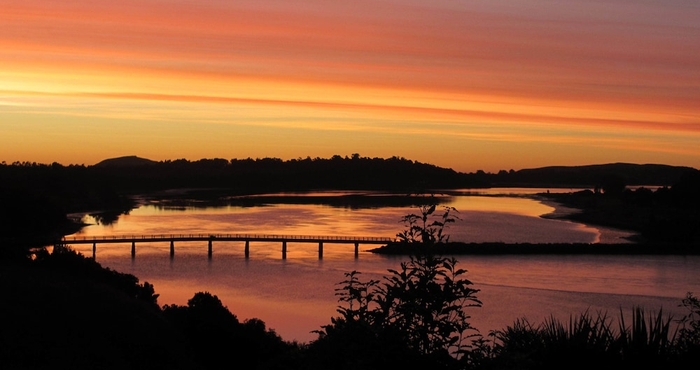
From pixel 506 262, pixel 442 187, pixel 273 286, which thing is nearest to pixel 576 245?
pixel 506 262

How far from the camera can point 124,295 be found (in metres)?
26.7

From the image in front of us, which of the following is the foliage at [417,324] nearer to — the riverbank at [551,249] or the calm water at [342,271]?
the calm water at [342,271]

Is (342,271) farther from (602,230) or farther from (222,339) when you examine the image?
(602,230)

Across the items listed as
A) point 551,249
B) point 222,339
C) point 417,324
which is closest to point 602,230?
point 551,249

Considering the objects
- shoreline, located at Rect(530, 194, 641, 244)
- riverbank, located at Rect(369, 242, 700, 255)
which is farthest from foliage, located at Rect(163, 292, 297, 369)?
shoreline, located at Rect(530, 194, 641, 244)

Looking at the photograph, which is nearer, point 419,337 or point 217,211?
point 419,337

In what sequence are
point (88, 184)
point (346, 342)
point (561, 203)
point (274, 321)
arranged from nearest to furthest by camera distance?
point (346, 342), point (274, 321), point (88, 184), point (561, 203)

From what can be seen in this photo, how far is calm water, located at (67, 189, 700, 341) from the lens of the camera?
33719 millimetres

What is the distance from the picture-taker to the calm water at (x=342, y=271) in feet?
111

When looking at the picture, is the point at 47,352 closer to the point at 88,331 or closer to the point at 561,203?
the point at 88,331

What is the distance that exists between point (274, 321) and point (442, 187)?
151 m

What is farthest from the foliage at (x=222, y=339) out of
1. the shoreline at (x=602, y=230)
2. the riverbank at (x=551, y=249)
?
the shoreline at (x=602, y=230)

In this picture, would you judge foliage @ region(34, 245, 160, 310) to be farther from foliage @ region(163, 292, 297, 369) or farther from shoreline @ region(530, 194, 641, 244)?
shoreline @ region(530, 194, 641, 244)

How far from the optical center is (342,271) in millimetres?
45812
